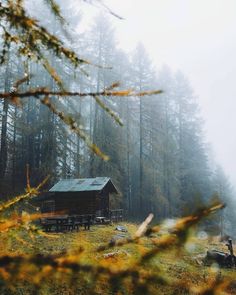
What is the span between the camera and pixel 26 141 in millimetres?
34406

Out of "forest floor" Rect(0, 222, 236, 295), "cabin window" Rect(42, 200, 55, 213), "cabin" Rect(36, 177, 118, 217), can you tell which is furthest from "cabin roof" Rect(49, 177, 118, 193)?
"forest floor" Rect(0, 222, 236, 295)

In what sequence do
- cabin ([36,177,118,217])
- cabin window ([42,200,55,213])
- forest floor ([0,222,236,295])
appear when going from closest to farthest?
forest floor ([0,222,236,295])
cabin ([36,177,118,217])
cabin window ([42,200,55,213])

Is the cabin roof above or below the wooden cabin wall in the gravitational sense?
above

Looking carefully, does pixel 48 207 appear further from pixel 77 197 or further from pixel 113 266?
pixel 113 266

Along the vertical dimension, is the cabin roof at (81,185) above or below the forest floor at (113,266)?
above

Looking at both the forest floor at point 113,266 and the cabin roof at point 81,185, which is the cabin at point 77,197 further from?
the forest floor at point 113,266

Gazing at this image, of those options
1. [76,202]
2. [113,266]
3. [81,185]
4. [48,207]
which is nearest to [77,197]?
[76,202]

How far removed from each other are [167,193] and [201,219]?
4053cm

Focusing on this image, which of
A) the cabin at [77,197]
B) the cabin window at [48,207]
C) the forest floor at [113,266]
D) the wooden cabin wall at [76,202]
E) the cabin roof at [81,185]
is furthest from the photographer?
the cabin window at [48,207]

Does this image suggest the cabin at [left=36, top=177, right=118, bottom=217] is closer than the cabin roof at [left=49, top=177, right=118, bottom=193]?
No

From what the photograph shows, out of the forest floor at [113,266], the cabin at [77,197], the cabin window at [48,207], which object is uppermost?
the cabin at [77,197]

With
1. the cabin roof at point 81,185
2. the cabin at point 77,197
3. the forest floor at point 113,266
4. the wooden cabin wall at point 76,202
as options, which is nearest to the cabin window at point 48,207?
the cabin at point 77,197

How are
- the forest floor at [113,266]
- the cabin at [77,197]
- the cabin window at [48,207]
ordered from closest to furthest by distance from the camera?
the forest floor at [113,266]
the cabin at [77,197]
the cabin window at [48,207]

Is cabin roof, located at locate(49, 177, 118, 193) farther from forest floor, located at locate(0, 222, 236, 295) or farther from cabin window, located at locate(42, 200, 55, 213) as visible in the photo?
forest floor, located at locate(0, 222, 236, 295)
